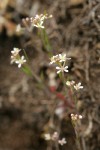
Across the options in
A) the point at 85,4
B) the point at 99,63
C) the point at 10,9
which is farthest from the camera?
the point at 10,9

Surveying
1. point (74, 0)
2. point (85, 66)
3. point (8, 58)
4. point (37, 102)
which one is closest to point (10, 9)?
point (8, 58)

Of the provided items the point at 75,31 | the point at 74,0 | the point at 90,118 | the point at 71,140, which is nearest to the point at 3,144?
the point at 71,140

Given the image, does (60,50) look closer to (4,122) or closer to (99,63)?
(99,63)

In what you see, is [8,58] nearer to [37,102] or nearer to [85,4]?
[37,102]

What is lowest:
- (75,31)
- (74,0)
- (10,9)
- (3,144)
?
(3,144)

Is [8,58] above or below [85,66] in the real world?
above

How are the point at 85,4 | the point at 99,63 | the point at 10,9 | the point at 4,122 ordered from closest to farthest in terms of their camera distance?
the point at 99,63 < the point at 85,4 < the point at 4,122 < the point at 10,9

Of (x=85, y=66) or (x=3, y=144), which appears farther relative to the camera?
(x=3, y=144)
